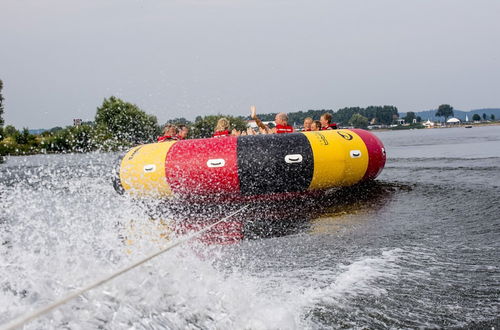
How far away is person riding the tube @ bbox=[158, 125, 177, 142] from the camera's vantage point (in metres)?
8.12

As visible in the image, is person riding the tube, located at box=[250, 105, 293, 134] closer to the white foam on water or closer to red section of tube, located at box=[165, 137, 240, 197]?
red section of tube, located at box=[165, 137, 240, 197]

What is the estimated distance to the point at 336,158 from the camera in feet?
23.6

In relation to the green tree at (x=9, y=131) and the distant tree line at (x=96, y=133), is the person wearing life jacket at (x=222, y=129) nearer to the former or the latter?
the distant tree line at (x=96, y=133)

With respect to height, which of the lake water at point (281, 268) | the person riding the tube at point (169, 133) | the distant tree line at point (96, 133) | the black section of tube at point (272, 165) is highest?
the distant tree line at point (96, 133)

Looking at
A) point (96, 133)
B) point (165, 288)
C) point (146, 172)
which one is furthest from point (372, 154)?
point (96, 133)

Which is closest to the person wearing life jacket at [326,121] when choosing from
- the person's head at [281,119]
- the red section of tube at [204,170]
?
the person's head at [281,119]

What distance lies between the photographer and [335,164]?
720cm

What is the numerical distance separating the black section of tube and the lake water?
330mm

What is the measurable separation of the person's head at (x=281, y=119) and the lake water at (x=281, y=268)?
73.7 inches

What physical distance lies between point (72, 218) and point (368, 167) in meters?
4.65

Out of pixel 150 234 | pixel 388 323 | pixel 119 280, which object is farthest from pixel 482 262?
pixel 150 234

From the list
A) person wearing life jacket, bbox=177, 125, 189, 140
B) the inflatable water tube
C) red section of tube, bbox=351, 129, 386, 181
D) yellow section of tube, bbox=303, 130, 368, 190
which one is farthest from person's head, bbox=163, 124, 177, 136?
red section of tube, bbox=351, 129, 386, 181

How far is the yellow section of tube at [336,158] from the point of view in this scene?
7.09 metres

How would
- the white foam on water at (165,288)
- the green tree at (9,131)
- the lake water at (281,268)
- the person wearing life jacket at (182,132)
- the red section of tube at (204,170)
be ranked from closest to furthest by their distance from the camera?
the white foam on water at (165,288) → the lake water at (281,268) → the red section of tube at (204,170) → the person wearing life jacket at (182,132) → the green tree at (9,131)
